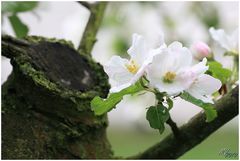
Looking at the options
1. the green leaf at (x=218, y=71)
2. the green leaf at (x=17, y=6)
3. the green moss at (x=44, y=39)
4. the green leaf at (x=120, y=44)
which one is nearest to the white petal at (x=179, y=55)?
the green leaf at (x=218, y=71)

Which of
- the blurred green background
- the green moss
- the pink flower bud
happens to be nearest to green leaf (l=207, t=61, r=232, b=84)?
the pink flower bud

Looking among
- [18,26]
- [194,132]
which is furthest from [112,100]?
[18,26]

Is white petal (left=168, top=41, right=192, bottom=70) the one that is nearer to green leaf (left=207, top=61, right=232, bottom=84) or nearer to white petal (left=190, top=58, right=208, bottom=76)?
white petal (left=190, top=58, right=208, bottom=76)

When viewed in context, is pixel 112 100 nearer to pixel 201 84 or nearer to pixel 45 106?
pixel 201 84

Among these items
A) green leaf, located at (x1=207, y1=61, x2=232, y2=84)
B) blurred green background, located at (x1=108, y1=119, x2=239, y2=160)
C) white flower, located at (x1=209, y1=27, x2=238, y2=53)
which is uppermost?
white flower, located at (x1=209, y1=27, x2=238, y2=53)

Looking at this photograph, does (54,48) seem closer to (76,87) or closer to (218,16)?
(76,87)

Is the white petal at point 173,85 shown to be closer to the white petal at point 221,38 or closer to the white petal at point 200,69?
the white petal at point 200,69

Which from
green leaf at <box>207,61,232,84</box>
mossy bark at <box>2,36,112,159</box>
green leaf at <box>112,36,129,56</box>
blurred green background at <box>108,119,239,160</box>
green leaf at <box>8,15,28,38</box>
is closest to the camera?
green leaf at <box>207,61,232,84</box>
